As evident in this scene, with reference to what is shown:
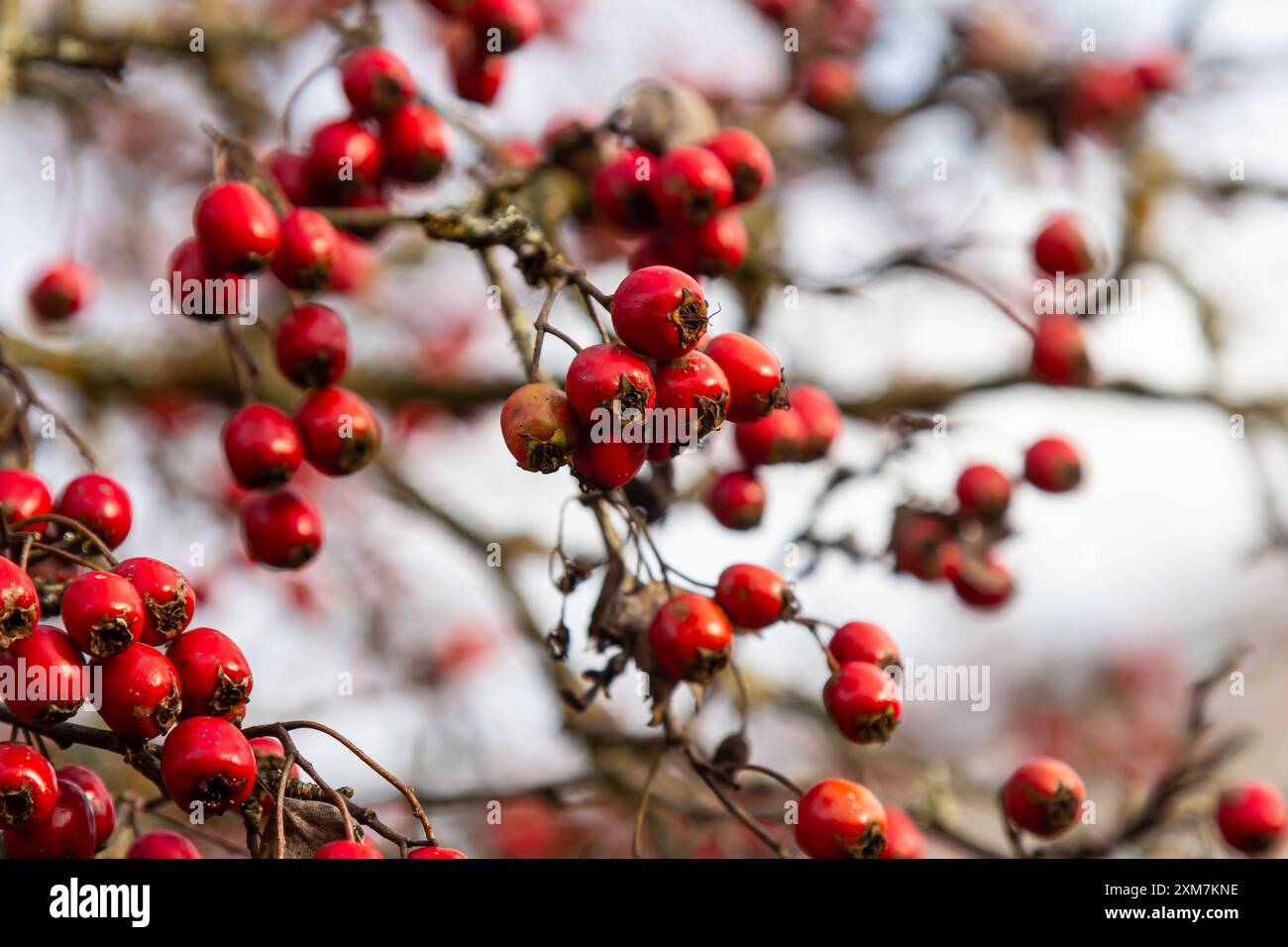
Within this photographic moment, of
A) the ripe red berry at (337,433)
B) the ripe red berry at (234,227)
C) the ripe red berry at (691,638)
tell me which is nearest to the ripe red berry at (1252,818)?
the ripe red berry at (691,638)

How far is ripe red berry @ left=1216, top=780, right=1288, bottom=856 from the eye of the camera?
2.86 metres

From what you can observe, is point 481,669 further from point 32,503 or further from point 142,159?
point 32,503

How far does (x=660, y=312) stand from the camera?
5.67 feet

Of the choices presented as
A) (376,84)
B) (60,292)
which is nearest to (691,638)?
(376,84)

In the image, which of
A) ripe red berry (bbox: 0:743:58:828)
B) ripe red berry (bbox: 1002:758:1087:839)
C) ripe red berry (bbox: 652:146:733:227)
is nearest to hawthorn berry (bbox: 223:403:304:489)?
ripe red berry (bbox: 0:743:58:828)

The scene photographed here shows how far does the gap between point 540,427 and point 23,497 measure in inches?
35.7

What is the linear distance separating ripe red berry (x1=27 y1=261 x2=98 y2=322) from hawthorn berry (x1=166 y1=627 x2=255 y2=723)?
2.27m

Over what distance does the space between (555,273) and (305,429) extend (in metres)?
0.66

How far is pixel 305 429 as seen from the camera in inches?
93.8

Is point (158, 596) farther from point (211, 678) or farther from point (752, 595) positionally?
point (752, 595)

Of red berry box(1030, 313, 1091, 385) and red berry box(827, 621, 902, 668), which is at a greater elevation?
red berry box(1030, 313, 1091, 385)

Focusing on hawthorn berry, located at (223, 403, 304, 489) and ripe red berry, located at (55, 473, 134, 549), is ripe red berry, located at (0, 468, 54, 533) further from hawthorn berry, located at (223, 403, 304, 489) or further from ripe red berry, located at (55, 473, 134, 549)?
hawthorn berry, located at (223, 403, 304, 489)

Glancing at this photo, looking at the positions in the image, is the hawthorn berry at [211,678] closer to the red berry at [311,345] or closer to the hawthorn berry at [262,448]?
the hawthorn berry at [262,448]

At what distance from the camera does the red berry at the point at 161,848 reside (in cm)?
193
